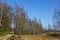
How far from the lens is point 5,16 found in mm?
38219

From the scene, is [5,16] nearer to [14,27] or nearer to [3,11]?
[3,11]

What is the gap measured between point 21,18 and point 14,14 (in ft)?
7.87

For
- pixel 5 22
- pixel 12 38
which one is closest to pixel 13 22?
pixel 5 22

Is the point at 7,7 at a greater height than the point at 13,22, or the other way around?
the point at 7,7

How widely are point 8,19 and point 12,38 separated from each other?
22.4 metres

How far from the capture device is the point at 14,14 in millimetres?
41781

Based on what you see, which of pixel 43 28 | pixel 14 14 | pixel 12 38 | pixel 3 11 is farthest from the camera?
pixel 43 28

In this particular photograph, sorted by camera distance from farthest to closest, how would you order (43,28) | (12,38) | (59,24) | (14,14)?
(43,28), (14,14), (59,24), (12,38)

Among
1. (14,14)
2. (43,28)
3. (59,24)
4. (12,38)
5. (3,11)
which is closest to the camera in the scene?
(12,38)

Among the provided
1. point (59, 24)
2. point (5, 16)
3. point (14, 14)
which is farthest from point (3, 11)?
point (59, 24)

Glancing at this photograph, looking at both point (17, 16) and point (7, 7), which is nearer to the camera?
point (7, 7)

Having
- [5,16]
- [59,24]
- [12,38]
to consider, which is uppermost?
[5,16]

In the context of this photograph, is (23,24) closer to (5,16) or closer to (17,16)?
(17,16)

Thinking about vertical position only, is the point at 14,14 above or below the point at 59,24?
above
